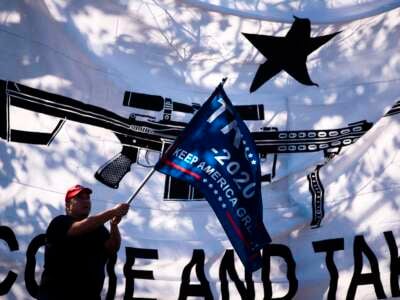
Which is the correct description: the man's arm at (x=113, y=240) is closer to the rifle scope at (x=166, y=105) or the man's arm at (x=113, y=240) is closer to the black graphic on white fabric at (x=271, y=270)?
the black graphic on white fabric at (x=271, y=270)

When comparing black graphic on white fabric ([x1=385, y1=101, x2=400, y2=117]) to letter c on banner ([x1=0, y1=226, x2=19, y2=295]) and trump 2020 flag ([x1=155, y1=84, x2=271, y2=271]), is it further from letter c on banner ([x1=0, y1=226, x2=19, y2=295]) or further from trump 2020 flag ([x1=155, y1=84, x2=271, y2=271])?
letter c on banner ([x1=0, y1=226, x2=19, y2=295])

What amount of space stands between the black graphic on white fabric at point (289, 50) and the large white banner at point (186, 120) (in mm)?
37

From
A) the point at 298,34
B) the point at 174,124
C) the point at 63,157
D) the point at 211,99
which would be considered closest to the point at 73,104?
the point at 63,157

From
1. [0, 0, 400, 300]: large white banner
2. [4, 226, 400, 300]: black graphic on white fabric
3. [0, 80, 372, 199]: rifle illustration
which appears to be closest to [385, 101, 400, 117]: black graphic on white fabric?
[0, 0, 400, 300]: large white banner

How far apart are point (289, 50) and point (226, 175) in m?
1.98

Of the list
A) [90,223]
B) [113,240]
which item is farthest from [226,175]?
[90,223]

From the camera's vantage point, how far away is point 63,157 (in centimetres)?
591

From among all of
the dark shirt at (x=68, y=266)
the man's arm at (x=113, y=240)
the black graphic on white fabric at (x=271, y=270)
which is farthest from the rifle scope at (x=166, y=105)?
the dark shirt at (x=68, y=266)

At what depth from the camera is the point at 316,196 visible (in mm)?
6023

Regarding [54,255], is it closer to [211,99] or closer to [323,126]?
[211,99]

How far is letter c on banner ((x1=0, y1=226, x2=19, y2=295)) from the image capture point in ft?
18.0

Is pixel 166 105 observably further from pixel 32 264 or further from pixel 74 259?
pixel 74 259

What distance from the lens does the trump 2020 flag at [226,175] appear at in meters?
4.89

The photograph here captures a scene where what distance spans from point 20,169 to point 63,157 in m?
0.34
